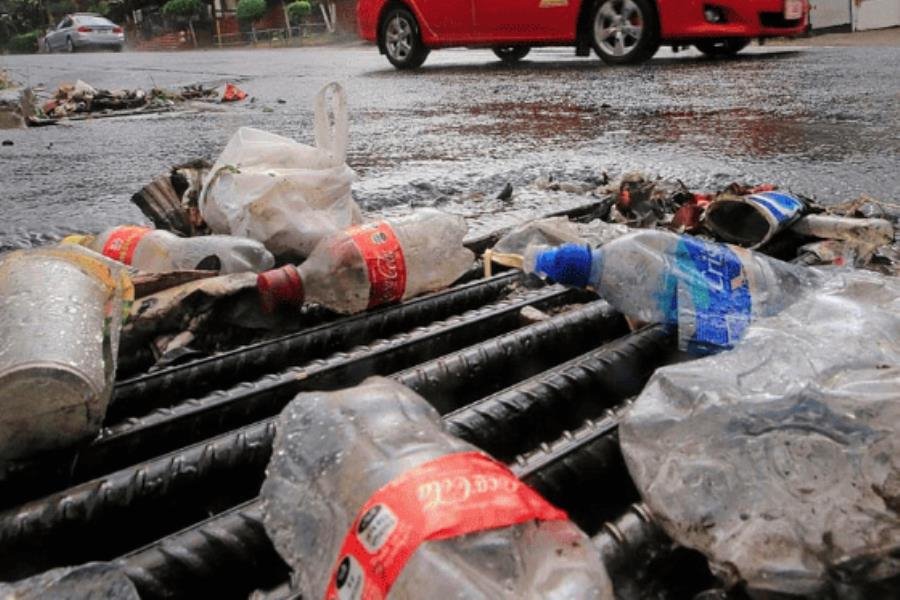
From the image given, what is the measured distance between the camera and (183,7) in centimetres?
4253

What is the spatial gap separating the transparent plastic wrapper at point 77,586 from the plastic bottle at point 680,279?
1070mm

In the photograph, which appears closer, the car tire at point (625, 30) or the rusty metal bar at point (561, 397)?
the rusty metal bar at point (561, 397)

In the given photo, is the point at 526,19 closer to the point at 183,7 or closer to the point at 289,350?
the point at 289,350

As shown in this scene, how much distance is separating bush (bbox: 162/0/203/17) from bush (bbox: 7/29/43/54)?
11.3m

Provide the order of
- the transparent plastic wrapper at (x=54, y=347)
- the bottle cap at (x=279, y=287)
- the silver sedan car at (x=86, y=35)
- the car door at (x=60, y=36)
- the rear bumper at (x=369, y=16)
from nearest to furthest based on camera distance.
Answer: the transparent plastic wrapper at (x=54, y=347) < the bottle cap at (x=279, y=287) < the rear bumper at (x=369, y=16) < the silver sedan car at (x=86, y=35) < the car door at (x=60, y=36)

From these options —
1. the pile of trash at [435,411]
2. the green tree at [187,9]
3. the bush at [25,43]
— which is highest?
the green tree at [187,9]

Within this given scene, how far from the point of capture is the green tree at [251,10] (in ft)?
128

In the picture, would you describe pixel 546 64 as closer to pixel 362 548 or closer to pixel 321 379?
pixel 321 379

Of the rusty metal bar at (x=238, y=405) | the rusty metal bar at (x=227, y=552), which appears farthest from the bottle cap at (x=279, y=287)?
the rusty metal bar at (x=227, y=552)

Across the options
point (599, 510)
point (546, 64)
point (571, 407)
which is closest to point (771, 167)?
point (571, 407)

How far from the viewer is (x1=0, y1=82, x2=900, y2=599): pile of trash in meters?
0.97

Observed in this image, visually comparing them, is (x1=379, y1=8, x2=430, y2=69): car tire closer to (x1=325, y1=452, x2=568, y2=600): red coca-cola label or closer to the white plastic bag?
the white plastic bag

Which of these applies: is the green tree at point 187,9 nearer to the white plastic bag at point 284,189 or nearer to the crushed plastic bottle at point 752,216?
→ the white plastic bag at point 284,189

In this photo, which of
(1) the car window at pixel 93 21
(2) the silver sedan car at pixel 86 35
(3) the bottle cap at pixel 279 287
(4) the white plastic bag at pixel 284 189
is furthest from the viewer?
(1) the car window at pixel 93 21
